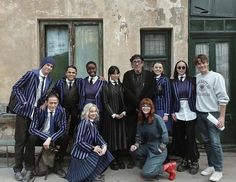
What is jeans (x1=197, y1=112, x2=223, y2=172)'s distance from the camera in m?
6.70

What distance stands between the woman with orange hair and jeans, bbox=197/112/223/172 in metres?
0.58

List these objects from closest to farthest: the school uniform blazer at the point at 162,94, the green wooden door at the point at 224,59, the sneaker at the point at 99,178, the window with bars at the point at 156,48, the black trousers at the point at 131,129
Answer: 1. the sneaker at the point at 99,178
2. the school uniform blazer at the point at 162,94
3. the black trousers at the point at 131,129
4. the window with bars at the point at 156,48
5. the green wooden door at the point at 224,59

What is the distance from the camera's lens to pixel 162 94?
721 cm

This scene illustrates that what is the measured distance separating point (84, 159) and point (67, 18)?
118 inches

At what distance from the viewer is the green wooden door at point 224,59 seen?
8.66m

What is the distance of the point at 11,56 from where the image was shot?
27.0 ft

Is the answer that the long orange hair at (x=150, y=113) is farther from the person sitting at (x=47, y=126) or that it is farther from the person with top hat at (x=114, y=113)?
the person sitting at (x=47, y=126)

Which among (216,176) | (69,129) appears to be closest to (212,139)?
(216,176)

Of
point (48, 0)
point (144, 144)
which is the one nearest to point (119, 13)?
point (48, 0)

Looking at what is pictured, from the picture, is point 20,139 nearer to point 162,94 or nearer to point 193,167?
point 162,94

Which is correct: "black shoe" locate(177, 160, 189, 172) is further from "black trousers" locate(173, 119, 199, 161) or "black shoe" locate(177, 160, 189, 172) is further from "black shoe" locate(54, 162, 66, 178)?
"black shoe" locate(54, 162, 66, 178)

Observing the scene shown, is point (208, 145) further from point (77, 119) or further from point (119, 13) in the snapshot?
point (119, 13)

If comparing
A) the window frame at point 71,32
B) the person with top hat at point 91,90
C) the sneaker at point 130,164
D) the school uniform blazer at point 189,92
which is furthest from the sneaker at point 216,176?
the window frame at point 71,32

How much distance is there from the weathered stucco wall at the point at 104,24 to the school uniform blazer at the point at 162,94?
130 cm
